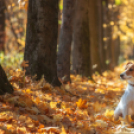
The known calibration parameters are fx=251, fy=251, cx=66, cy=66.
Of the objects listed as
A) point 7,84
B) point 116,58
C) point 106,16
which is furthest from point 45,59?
point 116,58

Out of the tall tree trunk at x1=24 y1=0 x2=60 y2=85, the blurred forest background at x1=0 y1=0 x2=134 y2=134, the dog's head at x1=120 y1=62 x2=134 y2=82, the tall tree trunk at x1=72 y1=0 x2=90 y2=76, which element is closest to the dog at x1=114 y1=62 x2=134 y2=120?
the dog's head at x1=120 y1=62 x2=134 y2=82

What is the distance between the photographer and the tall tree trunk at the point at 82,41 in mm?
10836

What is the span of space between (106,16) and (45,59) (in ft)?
51.1

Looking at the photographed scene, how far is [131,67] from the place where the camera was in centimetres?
457

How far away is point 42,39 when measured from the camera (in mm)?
6887

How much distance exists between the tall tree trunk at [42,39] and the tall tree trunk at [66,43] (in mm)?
1896

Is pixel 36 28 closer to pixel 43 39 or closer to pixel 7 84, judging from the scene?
pixel 43 39

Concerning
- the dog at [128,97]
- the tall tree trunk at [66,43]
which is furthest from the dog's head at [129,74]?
the tall tree trunk at [66,43]

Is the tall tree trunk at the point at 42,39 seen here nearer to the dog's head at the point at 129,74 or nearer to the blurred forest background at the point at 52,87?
the blurred forest background at the point at 52,87

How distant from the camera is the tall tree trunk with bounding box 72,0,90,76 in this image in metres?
10.8

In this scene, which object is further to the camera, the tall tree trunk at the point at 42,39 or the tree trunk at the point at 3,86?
the tall tree trunk at the point at 42,39

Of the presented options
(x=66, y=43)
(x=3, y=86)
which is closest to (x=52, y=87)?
(x=3, y=86)

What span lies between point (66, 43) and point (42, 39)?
7.83 ft

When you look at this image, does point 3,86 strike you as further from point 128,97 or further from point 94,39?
point 94,39
